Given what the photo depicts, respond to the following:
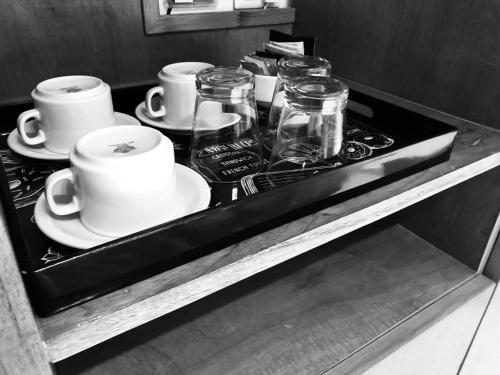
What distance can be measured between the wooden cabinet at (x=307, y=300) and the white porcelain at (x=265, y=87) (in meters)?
0.24

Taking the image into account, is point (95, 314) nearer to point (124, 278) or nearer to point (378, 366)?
point (124, 278)

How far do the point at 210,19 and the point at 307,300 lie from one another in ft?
1.84

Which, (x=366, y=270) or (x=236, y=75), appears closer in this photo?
(x=236, y=75)

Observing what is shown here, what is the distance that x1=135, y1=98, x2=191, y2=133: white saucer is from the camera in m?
0.63

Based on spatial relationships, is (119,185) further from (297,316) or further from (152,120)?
(297,316)

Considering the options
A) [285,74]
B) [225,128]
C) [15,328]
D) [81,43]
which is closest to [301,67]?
[285,74]

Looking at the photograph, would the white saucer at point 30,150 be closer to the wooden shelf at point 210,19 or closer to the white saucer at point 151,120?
the white saucer at point 151,120

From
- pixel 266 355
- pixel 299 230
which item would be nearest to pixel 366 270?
pixel 266 355

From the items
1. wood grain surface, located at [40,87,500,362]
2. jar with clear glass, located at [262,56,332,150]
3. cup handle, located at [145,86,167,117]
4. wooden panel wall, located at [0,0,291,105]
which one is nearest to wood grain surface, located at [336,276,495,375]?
wood grain surface, located at [40,87,500,362]

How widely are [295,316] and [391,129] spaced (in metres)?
0.34

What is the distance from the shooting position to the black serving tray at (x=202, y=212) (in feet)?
1.09

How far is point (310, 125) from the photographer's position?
0.58 metres

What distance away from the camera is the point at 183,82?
61cm

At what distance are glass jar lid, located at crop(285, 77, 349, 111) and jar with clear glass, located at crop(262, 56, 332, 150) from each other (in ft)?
0.14
